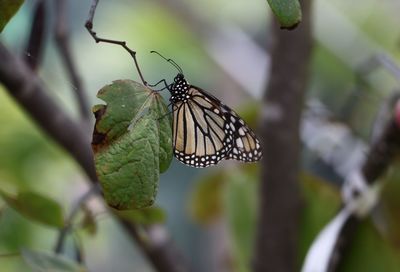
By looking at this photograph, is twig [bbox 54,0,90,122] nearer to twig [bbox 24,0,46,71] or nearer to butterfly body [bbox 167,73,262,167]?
twig [bbox 24,0,46,71]

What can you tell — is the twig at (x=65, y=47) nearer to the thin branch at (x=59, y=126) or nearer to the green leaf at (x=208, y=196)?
the thin branch at (x=59, y=126)

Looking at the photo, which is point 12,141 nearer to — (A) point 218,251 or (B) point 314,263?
(A) point 218,251

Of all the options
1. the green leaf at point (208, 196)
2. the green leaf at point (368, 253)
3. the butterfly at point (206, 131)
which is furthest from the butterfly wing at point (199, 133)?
the green leaf at point (208, 196)

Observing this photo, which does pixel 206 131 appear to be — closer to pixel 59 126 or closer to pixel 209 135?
pixel 209 135

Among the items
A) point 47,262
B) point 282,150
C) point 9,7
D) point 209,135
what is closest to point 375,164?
point 282,150

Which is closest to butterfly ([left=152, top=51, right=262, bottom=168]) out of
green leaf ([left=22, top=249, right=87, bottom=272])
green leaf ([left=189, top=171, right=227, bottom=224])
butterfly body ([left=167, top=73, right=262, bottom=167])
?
butterfly body ([left=167, top=73, right=262, bottom=167])
